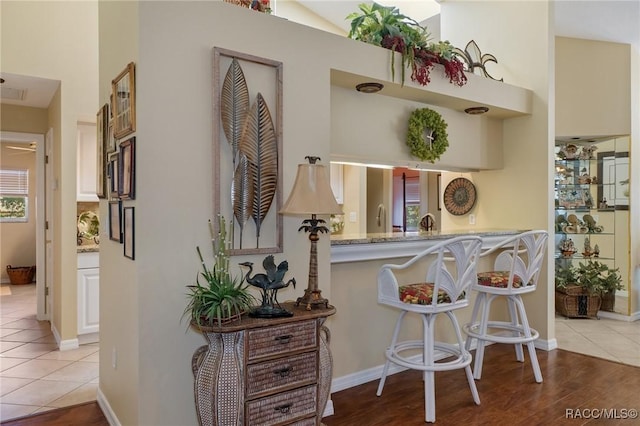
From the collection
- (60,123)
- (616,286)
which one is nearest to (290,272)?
(60,123)

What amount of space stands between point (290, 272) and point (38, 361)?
262 cm

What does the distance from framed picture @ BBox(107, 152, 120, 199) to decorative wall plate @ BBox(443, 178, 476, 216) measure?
3325 millimetres

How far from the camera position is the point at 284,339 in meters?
2.11

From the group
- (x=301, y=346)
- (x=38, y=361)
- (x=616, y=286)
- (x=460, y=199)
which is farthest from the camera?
(x=616, y=286)

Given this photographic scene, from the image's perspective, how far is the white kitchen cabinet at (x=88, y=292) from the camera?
418 centimetres

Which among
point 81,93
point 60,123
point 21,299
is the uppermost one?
point 81,93

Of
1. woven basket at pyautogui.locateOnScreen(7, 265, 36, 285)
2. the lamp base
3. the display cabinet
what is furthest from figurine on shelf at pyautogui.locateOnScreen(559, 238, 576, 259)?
woven basket at pyautogui.locateOnScreen(7, 265, 36, 285)

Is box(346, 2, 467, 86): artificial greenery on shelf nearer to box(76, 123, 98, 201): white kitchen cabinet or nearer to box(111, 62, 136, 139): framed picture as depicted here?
box(111, 62, 136, 139): framed picture

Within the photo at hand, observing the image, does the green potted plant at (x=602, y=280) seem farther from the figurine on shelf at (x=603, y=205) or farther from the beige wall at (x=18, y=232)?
the beige wall at (x=18, y=232)

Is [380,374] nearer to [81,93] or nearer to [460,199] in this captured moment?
[460,199]

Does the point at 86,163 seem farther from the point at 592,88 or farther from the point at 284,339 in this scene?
the point at 592,88

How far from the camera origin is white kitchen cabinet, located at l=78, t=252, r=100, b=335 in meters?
4.18

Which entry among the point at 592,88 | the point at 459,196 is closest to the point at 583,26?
the point at 592,88

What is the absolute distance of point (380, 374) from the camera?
3.30 metres
